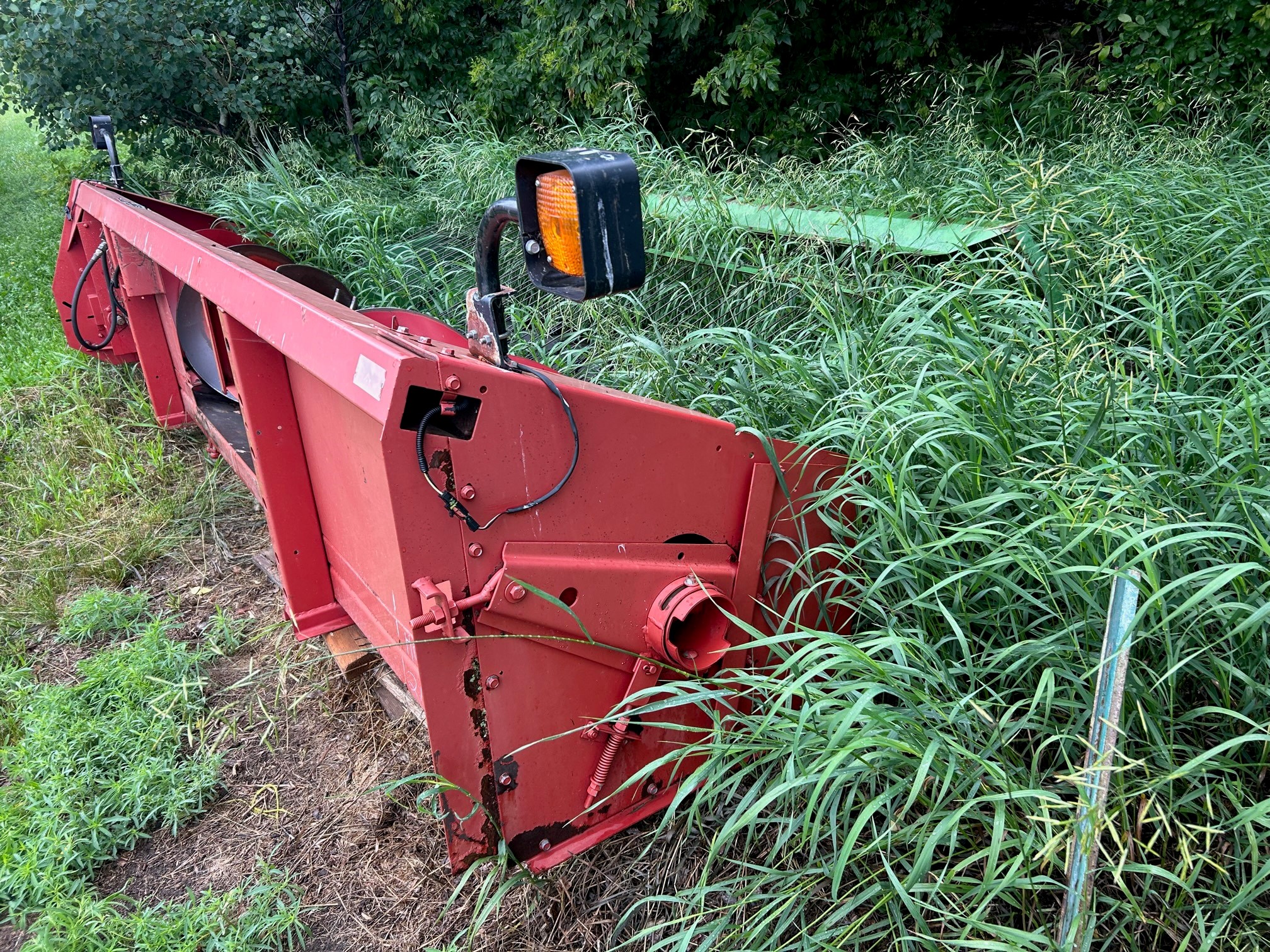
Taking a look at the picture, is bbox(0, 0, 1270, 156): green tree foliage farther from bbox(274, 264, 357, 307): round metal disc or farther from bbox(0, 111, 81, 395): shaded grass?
bbox(274, 264, 357, 307): round metal disc

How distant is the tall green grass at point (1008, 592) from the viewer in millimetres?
1565

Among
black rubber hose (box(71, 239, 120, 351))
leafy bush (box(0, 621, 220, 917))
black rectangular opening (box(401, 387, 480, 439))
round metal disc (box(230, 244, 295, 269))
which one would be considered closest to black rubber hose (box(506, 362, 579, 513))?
black rectangular opening (box(401, 387, 480, 439))

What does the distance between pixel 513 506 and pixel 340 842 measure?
1.15m

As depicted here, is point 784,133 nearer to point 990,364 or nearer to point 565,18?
point 565,18

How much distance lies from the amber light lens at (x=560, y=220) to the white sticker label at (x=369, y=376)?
348 millimetres

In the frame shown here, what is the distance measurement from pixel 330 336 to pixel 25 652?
2194 millimetres

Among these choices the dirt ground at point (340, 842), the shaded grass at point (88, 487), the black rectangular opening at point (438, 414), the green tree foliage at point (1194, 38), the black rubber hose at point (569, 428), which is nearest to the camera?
the black rectangular opening at point (438, 414)

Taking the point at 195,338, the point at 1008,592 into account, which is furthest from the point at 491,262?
the point at 195,338

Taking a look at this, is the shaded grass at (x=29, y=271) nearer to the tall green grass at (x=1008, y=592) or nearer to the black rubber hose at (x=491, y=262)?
the tall green grass at (x=1008, y=592)

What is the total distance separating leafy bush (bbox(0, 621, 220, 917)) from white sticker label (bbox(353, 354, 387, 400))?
141 cm

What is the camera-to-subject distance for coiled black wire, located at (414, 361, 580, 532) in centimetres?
152

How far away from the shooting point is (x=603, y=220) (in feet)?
4.51

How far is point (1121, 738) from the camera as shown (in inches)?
64.5

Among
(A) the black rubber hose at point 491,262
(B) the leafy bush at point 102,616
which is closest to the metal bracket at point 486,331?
(A) the black rubber hose at point 491,262
